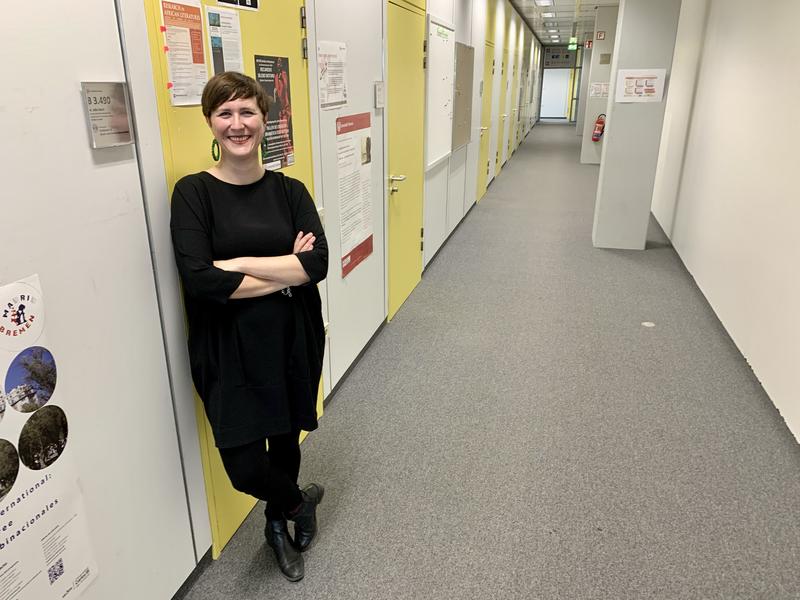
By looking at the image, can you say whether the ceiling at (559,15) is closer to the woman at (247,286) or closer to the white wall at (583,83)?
the white wall at (583,83)

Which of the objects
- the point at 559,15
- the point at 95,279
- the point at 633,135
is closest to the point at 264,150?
the point at 95,279

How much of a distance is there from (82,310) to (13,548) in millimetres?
496

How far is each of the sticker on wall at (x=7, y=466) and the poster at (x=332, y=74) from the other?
1.79m

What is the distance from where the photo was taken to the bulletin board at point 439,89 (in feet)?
13.7

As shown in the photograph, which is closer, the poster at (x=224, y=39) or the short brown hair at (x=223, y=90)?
the short brown hair at (x=223, y=90)

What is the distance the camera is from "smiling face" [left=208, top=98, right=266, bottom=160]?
143 centimetres

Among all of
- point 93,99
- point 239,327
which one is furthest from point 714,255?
point 93,99

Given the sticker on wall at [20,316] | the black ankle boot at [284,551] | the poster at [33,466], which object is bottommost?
the black ankle boot at [284,551]

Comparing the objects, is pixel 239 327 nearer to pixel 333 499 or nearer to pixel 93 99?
pixel 93 99

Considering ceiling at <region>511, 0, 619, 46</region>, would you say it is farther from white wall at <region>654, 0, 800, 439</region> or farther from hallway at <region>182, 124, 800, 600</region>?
hallway at <region>182, 124, 800, 600</region>

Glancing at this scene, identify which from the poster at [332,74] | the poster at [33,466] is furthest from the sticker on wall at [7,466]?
the poster at [332,74]

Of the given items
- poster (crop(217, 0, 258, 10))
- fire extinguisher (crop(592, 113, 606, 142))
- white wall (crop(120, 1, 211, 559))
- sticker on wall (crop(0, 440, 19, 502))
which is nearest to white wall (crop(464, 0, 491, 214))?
fire extinguisher (crop(592, 113, 606, 142))

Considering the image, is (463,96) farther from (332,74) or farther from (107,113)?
(107,113)

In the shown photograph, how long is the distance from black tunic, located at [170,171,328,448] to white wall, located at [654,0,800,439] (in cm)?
234
